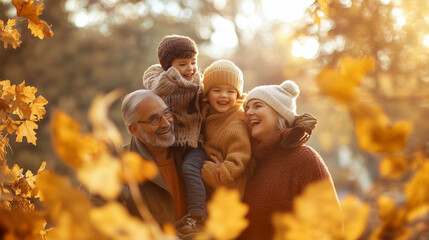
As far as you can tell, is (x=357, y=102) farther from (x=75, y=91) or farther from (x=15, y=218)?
(x=75, y=91)

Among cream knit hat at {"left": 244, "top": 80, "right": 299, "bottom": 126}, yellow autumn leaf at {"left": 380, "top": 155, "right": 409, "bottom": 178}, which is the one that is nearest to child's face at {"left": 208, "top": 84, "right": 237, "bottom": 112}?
cream knit hat at {"left": 244, "top": 80, "right": 299, "bottom": 126}

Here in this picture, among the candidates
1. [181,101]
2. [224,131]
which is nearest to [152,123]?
[181,101]

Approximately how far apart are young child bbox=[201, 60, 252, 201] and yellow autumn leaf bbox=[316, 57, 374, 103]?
1.41 m

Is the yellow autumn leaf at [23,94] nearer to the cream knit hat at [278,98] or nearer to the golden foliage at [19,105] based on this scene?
the golden foliage at [19,105]

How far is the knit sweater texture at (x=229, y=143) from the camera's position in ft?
7.17

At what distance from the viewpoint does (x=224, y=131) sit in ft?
7.52

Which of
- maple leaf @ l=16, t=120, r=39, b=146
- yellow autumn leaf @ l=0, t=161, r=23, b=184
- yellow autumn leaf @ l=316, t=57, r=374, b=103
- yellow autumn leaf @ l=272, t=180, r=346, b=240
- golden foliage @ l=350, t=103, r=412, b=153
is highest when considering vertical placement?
maple leaf @ l=16, t=120, r=39, b=146

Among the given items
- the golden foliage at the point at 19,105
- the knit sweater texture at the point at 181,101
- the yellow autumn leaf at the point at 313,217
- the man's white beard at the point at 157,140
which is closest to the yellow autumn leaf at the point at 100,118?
the yellow autumn leaf at the point at 313,217

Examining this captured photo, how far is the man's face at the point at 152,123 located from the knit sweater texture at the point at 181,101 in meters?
0.12

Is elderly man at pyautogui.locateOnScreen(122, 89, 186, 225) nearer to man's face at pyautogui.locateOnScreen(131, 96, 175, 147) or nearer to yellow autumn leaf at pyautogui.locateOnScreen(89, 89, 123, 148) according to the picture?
man's face at pyautogui.locateOnScreen(131, 96, 175, 147)

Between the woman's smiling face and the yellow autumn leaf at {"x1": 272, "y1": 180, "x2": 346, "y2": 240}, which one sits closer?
the yellow autumn leaf at {"x1": 272, "y1": 180, "x2": 346, "y2": 240}

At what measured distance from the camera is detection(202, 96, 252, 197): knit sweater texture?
2187mm

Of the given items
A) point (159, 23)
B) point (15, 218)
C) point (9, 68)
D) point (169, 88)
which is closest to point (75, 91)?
point (9, 68)

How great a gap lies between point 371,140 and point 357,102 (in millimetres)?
70
